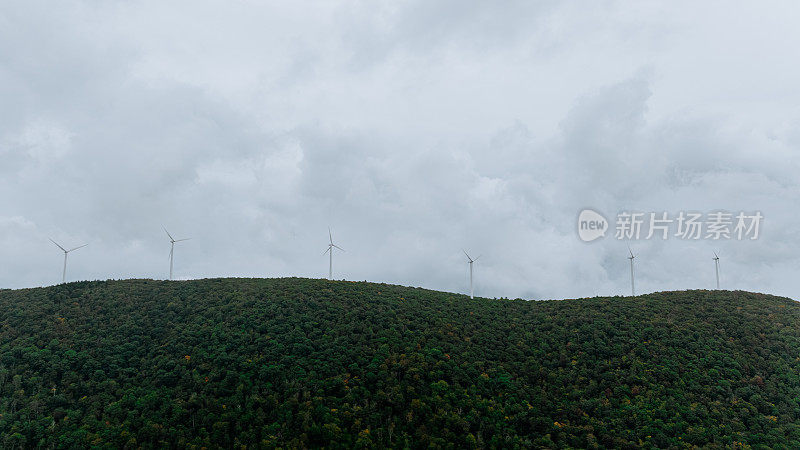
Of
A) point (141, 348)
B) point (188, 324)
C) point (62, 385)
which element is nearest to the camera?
point (62, 385)

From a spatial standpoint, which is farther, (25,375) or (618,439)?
(25,375)

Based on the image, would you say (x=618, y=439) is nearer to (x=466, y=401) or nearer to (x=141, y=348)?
(x=466, y=401)

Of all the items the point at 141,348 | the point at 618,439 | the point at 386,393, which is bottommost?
the point at 618,439

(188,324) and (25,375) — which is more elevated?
(188,324)

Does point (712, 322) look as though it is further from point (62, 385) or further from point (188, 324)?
point (62, 385)

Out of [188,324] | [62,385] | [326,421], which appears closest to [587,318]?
[326,421]

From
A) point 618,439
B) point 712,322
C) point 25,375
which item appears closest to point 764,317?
point 712,322

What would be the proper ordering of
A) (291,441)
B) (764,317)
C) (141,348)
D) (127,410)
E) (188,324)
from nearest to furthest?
(291,441) → (127,410) → (141,348) → (188,324) → (764,317)
